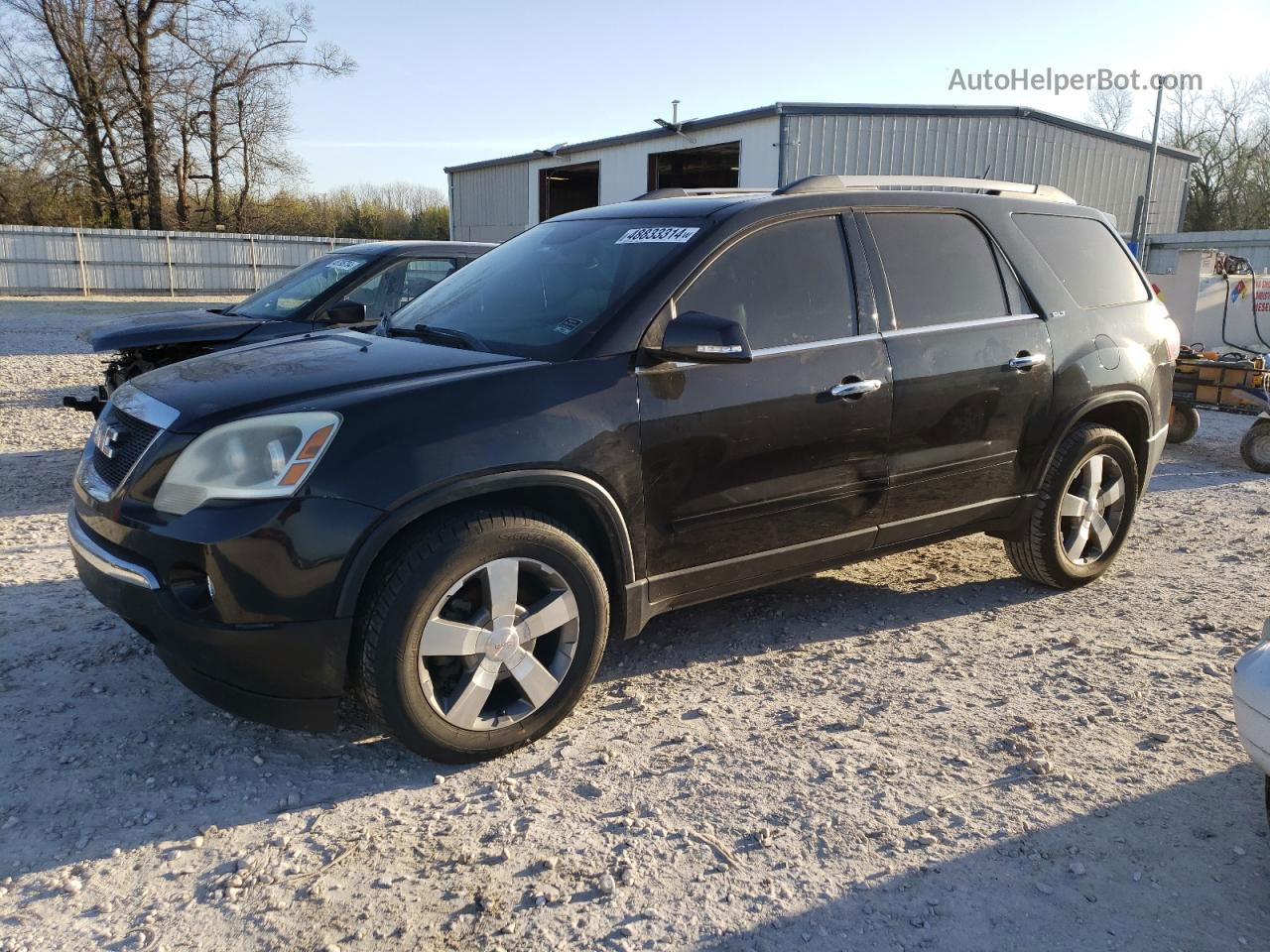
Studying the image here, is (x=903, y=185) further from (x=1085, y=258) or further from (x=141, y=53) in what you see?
(x=141, y=53)

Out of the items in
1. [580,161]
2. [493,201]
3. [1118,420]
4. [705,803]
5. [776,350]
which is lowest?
[705,803]

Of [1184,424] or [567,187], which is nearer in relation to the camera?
[1184,424]

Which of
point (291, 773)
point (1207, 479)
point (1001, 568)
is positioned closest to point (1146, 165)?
point (1207, 479)

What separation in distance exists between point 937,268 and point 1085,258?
1169 mm

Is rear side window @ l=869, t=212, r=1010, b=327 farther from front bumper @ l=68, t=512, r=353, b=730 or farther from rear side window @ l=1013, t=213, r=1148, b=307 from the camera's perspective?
front bumper @ l=68, t=512, r=353, b=730

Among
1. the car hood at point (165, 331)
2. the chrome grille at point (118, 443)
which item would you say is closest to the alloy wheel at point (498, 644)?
the chrome grille at point (118, 443)

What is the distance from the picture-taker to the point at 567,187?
112ft

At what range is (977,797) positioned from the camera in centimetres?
303

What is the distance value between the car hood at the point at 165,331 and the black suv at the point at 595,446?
10.1 ft

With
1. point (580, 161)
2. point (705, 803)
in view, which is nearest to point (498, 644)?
point (705, 803)

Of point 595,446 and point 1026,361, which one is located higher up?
point 1026,361

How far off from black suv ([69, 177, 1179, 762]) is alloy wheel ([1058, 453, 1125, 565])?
20 millimetres

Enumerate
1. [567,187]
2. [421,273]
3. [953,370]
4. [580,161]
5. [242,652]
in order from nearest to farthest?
1. [242,652]
2. [953,370]
3. [421,273]
4. [580,161]
5. [567,187]

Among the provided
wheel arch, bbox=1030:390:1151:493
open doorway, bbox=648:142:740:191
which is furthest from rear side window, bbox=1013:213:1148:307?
open doorway, bbox=648:142:740:191
